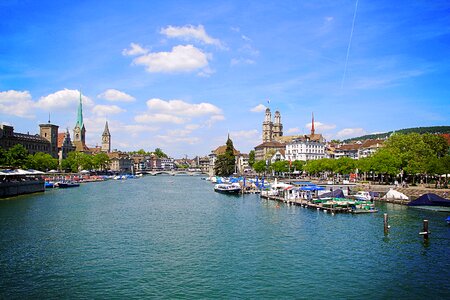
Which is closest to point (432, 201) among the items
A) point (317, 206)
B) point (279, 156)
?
point (317, 206)

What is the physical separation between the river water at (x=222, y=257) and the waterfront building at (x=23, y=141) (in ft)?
327

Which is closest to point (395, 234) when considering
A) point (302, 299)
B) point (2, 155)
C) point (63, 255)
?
point (302, 299)

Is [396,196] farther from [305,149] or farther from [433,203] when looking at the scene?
[305,149]

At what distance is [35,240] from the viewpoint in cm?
3419

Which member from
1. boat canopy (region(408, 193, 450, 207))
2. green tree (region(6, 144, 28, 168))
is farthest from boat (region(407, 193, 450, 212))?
green tree (region(6, 144, 28, 168))

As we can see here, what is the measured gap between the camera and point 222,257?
29172mm

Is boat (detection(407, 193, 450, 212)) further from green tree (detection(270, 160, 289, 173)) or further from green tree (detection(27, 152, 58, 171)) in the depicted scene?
green tree (detection(27, 152, 58, 171))

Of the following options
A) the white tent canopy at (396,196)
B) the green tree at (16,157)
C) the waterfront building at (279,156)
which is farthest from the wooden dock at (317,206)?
the waterfront building at (279,156)

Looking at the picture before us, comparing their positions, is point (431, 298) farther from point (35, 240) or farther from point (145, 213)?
point (145, 213)

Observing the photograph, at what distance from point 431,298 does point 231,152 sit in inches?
5566

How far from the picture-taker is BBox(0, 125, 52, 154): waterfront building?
134 m

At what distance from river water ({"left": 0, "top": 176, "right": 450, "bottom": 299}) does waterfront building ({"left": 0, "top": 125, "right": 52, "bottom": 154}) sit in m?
99.7

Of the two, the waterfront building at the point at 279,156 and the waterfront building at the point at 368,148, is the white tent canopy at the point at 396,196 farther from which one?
the waterfront building at the point at 279,156

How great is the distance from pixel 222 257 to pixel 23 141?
138 m
